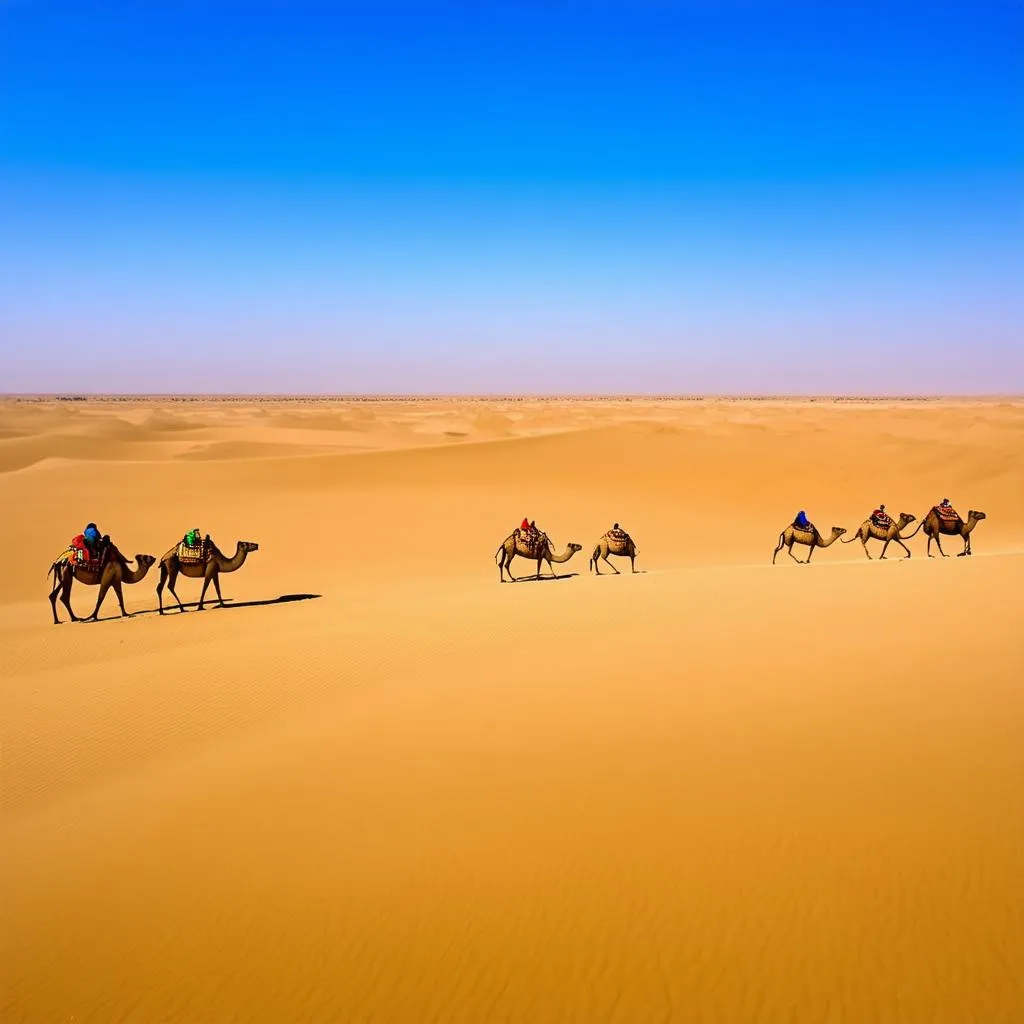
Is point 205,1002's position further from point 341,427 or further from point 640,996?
point 341,427

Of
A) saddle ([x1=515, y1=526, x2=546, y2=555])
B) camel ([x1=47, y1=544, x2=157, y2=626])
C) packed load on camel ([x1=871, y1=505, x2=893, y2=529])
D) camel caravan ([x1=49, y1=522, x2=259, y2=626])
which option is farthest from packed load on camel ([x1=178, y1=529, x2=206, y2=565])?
packed load on camel ([x1=871, y1=505, x2=893, y2=529])

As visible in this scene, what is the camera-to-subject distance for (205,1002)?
4.25 metres

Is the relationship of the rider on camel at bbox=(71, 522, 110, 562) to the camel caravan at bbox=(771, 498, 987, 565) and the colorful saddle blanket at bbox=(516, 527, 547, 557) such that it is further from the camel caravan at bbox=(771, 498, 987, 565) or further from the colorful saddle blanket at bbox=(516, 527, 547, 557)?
the camel caravan at bbox=(771, 498, 987, 565)

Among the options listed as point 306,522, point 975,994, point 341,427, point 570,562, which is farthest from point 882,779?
point 341,427

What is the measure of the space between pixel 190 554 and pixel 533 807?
11355 mm

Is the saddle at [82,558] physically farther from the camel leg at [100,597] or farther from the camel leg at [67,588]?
the camel leg at [100,597]

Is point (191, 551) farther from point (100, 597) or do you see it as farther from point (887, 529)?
point (887, 529)

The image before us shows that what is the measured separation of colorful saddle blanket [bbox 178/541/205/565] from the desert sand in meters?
1.33

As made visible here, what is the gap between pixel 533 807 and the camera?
579 centimetres

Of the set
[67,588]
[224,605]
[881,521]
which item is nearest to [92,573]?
[67,588]

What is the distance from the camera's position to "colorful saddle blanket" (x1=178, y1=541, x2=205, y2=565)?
15.2 m

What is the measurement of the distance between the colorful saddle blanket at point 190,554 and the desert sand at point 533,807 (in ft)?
4.35

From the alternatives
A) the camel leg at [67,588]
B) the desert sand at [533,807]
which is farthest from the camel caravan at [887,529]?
the camel leg at [67,588]

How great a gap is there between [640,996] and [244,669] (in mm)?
6941
